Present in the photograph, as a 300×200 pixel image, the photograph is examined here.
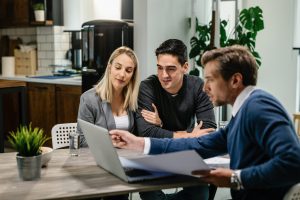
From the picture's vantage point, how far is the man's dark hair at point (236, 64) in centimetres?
157

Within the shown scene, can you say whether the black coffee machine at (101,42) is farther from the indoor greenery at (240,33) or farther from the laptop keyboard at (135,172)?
the laptop keyboard at (135,172)

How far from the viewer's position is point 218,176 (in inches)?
57.6

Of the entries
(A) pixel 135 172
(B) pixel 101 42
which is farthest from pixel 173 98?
(B) pixel 101 42

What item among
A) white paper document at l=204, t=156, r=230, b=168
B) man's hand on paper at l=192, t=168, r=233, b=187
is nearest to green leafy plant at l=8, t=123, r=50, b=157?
man's hand on paper at l=192, t=168, r=233, b=187

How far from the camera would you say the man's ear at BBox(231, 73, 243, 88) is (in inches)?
62.0

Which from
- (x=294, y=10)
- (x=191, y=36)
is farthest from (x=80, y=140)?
(x=294, y=10)

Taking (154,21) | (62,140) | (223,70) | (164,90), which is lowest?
(62,140)

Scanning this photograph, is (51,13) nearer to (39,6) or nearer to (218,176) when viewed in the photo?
(39,6)

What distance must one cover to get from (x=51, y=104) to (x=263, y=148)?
3.79 meters

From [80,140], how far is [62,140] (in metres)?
0.57

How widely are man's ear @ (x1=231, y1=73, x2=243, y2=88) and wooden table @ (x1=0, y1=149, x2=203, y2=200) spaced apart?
38 centimetres

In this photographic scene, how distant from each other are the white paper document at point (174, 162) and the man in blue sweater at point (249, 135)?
0.15 ft

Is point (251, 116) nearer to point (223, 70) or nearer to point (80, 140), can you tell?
point (223, 70)

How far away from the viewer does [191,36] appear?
4.41 metres
